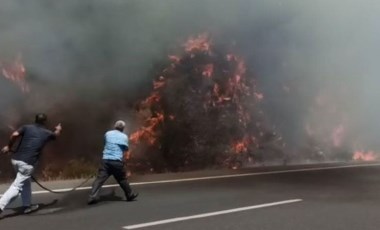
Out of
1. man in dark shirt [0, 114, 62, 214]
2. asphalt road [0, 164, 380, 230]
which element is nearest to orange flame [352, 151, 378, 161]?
asphalt road [0, 164, 380, 230]

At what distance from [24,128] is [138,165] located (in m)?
9.53

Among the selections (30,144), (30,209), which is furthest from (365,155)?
(30,144)

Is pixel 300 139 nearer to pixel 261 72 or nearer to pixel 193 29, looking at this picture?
pixel 261 72

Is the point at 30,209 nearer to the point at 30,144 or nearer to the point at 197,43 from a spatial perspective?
the point at 30,144

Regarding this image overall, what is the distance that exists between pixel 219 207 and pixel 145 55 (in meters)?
9.20

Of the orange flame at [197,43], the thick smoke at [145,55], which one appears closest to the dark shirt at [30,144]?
the thick smoke at [145,55]

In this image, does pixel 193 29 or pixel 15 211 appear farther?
pixel 193 29

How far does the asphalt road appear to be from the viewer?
5340mm

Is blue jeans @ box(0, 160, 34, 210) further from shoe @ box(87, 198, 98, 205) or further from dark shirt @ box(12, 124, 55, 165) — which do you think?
shoe @ box(87, 198, 98, 205)

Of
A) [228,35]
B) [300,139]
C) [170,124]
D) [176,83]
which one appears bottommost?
[300,139]

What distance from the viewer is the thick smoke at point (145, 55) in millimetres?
12461

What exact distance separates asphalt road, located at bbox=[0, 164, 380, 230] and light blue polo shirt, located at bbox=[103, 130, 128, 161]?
2.20 ft

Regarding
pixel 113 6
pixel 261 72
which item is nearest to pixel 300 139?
pixel 261 72

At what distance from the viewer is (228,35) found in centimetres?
1719
